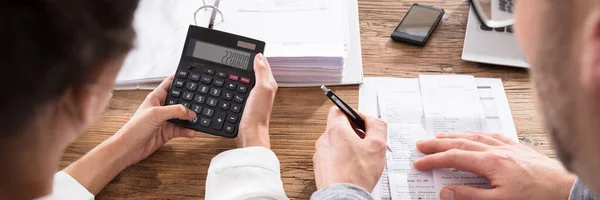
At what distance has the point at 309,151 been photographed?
0.88 meters

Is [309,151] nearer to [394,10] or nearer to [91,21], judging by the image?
[394,10]

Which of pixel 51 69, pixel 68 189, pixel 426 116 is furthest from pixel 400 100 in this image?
pixel 51 69

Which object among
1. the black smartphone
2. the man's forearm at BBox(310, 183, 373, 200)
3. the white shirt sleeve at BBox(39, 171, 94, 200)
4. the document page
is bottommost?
the white shirt sleeve at BBox(39, 171, 94, 200)

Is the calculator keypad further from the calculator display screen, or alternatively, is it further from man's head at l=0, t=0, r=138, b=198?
man's head at l=0, t=0, r=138, b=198

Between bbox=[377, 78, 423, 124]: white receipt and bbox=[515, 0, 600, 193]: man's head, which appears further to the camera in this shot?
bbox=[377, 78, 423, 124]: white receipt

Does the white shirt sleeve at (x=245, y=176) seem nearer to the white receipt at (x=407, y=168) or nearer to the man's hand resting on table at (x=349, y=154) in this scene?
the man's hand resting on table at (x=349, y=154)

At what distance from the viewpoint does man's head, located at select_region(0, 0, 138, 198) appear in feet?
1.27

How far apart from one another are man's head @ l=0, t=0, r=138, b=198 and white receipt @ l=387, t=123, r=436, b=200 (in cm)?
46

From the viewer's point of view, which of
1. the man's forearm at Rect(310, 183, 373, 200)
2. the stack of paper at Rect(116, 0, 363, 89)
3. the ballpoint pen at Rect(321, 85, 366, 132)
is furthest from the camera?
the stack of paper at Rect(116, 0, 363, 89)

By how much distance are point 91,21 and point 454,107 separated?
0.65 meters

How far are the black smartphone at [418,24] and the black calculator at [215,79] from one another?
11.1 inches

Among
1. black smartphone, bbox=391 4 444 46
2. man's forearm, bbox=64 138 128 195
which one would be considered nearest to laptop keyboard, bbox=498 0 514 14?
black smartphone, bbox=391 4 444 46

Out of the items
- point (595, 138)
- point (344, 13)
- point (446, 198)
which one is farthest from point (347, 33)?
point (595, 138)

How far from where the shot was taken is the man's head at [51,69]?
15.2 inches
